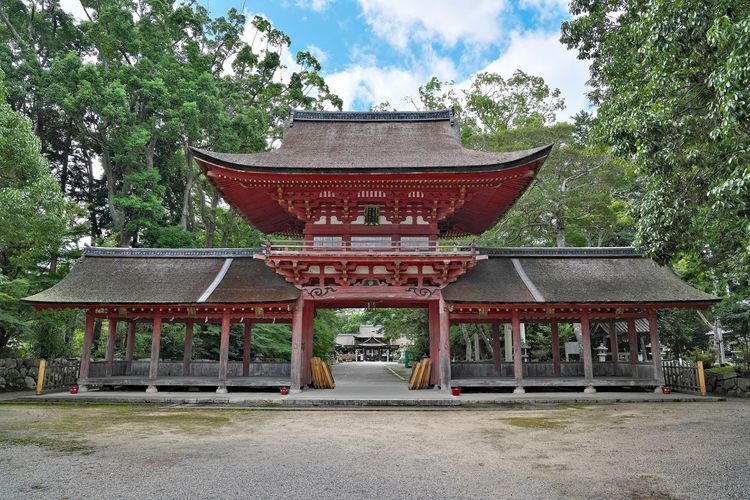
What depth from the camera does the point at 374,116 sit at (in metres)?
19.9

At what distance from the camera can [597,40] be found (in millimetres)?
15305

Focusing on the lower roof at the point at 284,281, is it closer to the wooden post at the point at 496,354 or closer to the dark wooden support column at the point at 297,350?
the dark wooden support column at the point at 297,350

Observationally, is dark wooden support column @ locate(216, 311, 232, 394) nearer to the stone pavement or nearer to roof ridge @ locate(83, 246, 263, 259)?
the stone pavement

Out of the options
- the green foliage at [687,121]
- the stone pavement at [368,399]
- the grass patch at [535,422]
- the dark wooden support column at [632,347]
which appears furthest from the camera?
the dark wooden support column at [632,347]

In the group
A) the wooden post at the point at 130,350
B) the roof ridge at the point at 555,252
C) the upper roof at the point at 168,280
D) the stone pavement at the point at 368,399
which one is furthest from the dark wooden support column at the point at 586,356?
the wooden post at the point at 130,350

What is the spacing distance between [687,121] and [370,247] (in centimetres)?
936

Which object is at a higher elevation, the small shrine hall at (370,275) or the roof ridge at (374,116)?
the roof ridge at (374,116)

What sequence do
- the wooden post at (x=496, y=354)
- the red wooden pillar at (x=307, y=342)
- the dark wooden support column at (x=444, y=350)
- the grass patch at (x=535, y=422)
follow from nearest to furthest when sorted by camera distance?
1. the grass patch at (x=535, y=422)
2. the dark wooden support column at (x=444, y=350)
3. the red wooden pillar at (x=307, y=342)
4. the wooden post at (x=496, y=354)

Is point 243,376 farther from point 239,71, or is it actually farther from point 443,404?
point 239,71

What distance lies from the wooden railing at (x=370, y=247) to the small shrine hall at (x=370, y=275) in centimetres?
6

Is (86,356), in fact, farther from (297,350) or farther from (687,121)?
(687,121)

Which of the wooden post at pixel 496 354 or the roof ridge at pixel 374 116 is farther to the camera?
the roof ridge at pixel 374 116

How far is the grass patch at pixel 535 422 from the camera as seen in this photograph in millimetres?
9578

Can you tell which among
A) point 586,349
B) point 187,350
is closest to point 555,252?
point 586,349
